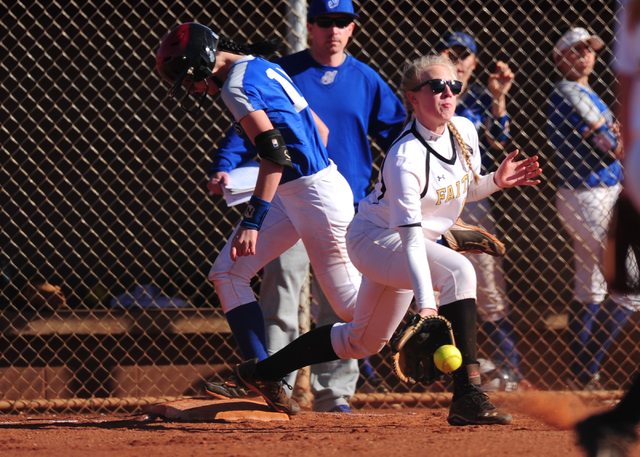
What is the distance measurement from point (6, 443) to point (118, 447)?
539 mm

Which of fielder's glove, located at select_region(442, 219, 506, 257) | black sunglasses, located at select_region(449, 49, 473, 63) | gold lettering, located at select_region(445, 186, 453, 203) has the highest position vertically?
black sunglasses, located at select_region(449, 49, 473, 63)

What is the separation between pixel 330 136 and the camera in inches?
165

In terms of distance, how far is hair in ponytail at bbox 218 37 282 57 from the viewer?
11.8ft

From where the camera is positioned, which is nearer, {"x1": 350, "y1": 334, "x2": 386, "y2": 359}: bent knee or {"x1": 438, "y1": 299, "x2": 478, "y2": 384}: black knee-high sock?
{"x1": 438, "y1": 299, "x2": 478, "y2": 384}: black knee-high sock

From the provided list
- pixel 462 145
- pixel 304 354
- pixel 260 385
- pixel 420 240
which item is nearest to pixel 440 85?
pixel 462 145

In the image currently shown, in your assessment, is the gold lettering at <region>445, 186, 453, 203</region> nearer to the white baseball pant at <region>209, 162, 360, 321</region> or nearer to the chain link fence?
the white baseball pant at <region>209, 162, 360, 321</region>

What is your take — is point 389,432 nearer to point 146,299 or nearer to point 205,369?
point 205,369

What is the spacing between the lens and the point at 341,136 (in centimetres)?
420

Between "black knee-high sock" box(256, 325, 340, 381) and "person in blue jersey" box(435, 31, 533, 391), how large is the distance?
5.32 ft

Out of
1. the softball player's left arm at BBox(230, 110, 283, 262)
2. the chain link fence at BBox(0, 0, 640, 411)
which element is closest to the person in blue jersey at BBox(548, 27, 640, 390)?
the chain link fence at BBox(0, 0, 640, 411)

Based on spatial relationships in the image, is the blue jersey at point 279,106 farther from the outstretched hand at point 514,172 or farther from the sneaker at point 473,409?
the sneaker at point 473,409

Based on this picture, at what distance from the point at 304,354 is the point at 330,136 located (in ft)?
4.33

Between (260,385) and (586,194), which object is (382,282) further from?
(586,194)

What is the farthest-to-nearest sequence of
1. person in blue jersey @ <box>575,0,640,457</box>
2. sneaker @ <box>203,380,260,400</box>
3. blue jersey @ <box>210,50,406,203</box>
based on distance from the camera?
blue jersey @ <box>210,50,406,203</box> → sneaker @ <box>203,380,260,400</box> → person in blue jersey @ <box>575,0,640,457</box>
